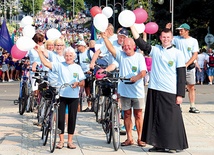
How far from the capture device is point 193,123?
47.2ft

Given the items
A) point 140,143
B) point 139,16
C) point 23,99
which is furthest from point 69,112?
point 23,99

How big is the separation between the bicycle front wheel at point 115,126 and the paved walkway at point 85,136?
0.42ft

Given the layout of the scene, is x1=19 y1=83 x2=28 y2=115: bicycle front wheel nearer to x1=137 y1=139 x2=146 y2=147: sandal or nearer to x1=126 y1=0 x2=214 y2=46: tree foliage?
x1=137 y1=139 x2=146 y2=147: sandal

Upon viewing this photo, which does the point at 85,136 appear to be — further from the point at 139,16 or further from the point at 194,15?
the point at 194,15

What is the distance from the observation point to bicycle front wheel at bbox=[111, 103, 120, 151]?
1083cm

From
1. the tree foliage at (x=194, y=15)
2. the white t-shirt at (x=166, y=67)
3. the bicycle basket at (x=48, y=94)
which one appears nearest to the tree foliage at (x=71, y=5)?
the tree foliage at (x=194, y=15)

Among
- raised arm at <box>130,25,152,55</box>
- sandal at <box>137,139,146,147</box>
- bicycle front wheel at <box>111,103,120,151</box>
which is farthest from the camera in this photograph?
sandal at <box>137,139,146,147</box>

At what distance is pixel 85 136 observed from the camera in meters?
12.5

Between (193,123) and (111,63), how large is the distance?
2.46m

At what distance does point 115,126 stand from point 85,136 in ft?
5.60

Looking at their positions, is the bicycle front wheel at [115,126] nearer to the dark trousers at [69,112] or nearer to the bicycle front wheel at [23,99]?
the dark trousers at [69,112]

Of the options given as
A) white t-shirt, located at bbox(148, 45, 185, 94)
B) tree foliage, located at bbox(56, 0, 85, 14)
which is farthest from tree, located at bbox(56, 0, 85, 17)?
white t-shirt, located at bbox(148, 45, 185, 94)

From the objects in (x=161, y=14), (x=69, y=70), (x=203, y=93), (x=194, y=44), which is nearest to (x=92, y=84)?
(x=194, y=44)

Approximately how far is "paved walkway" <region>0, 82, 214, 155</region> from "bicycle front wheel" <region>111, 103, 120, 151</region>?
13 centimetres
